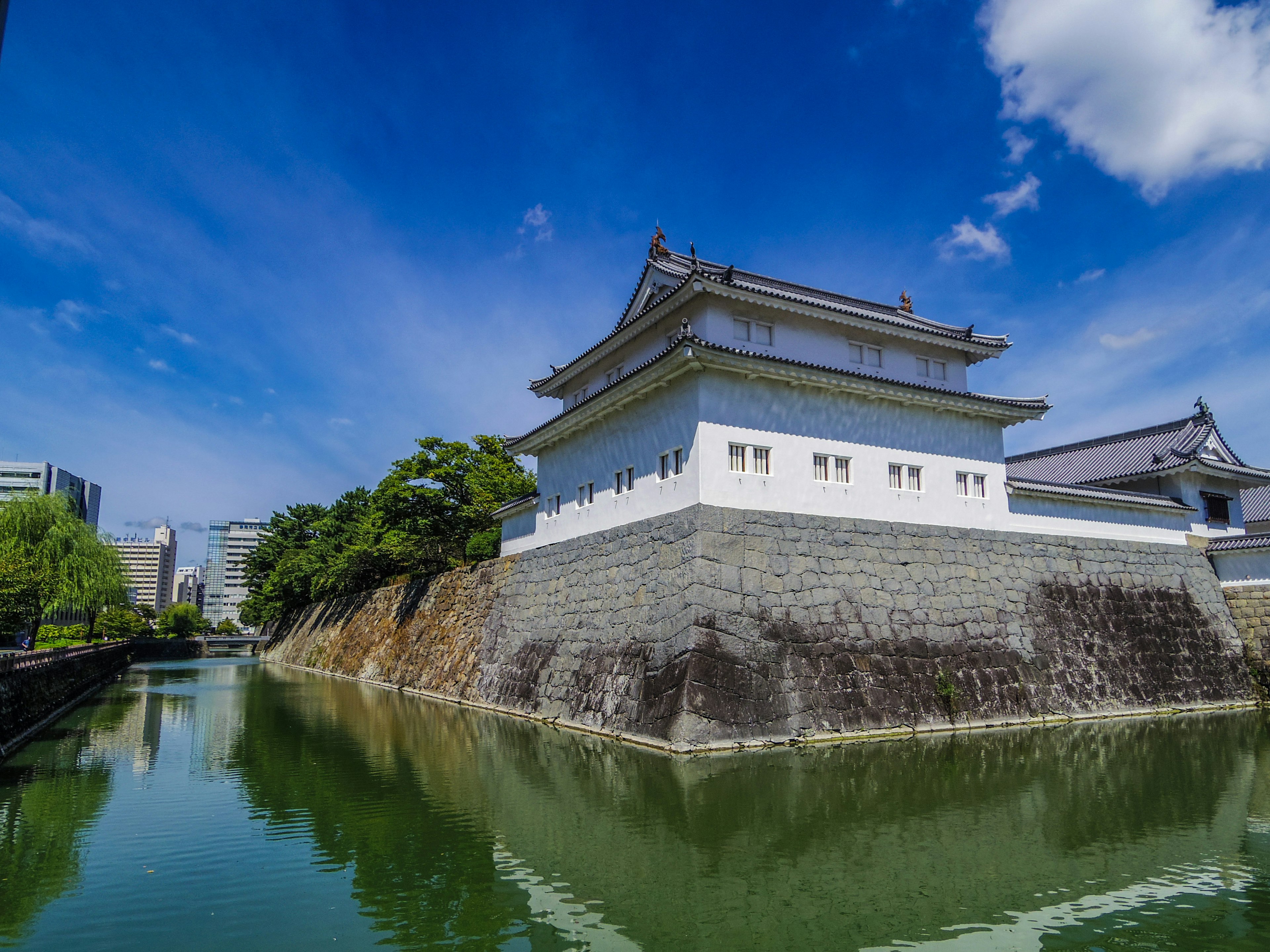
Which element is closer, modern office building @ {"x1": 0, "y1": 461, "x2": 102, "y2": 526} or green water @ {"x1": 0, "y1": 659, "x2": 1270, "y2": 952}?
green water @ {"x1": 0, "y1": 659, "x2": 1270, "y2": 952}

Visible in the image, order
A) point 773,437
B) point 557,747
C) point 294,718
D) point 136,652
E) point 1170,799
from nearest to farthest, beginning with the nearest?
point 1170,799 < point 557,747 < point 773,437 < point 294,718 < point 136,652

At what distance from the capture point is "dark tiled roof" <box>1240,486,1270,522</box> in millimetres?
24781

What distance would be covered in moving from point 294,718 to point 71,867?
1086 cm

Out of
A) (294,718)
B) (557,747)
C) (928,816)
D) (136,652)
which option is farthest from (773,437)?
(136,652)

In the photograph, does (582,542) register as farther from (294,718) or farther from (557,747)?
(294,718)

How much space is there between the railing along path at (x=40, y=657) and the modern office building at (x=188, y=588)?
414ft

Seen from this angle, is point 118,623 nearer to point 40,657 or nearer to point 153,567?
point 40,657

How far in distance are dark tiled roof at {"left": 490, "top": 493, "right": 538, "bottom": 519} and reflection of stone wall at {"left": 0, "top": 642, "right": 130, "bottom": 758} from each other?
33.5 feet

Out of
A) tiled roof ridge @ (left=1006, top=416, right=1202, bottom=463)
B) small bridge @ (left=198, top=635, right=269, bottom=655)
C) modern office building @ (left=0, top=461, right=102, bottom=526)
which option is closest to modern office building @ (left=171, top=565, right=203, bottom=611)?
modern office building @ (left=0, top=461, right=102, bottom=526)

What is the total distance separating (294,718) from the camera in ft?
54.9

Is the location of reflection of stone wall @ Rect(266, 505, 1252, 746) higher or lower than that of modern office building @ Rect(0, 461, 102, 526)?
lower

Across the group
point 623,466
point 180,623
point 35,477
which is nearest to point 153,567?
point 35,477

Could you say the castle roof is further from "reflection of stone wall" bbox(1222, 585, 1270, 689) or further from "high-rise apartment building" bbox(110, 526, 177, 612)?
"high-rise apartment building" bbox(110, 526, 177, 612)

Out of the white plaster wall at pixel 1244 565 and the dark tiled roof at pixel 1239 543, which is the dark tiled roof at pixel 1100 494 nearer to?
the dark tiled roof at pixel 1239 543
